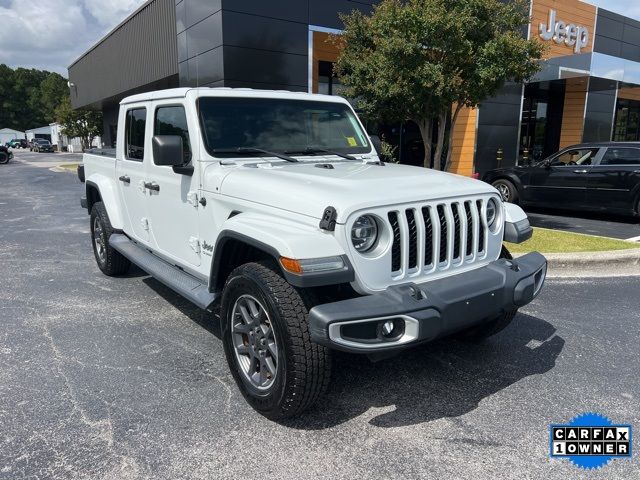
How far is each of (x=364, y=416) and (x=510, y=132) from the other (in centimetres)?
1575

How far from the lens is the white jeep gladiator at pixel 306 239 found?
2.63 meters

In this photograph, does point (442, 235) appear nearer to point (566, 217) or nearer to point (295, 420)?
point (295, 420)

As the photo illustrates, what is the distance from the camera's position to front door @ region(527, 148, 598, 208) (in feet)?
33.1

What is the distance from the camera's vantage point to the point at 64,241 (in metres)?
8.02

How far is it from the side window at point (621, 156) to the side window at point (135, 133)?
898 centimetres

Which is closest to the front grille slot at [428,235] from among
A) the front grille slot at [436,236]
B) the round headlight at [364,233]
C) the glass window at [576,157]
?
the front grille slot at [436,236]

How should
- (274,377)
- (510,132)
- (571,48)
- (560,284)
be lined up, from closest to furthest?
(274,377), (560,284), (510,132), (571,48)

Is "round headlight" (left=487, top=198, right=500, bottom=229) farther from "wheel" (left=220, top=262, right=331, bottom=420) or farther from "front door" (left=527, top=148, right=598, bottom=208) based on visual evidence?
"front door" (left=527, top=148, right=598, bottom=208)

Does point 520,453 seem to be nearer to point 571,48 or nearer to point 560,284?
point 560,284

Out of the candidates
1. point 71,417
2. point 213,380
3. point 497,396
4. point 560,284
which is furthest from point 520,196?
point 71,417

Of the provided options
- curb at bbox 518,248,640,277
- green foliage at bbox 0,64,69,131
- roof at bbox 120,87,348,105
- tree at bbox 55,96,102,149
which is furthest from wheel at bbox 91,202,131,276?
green foliage at bbox 0,64,69,131

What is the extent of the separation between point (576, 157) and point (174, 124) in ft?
30.2

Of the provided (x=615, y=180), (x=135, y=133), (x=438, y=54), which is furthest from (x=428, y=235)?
(x=615, y=180)

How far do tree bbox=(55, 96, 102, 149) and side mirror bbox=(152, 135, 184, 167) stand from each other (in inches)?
1928
